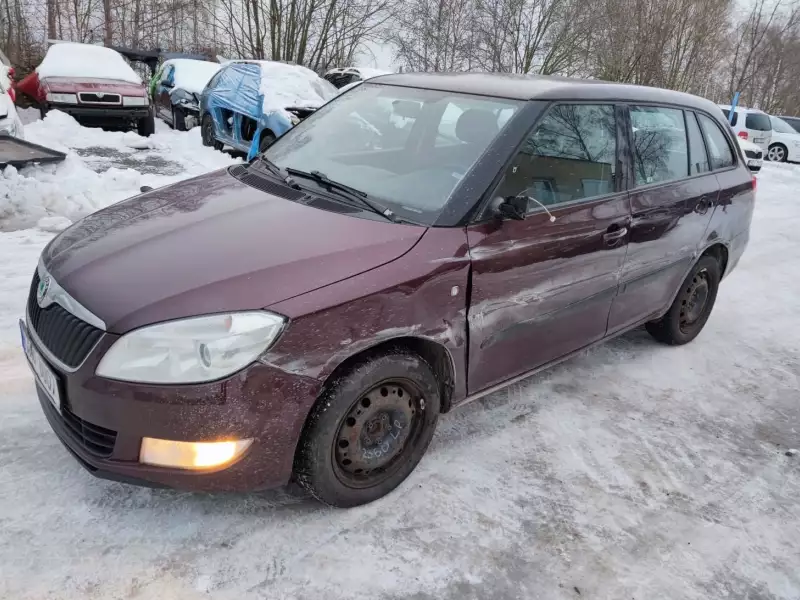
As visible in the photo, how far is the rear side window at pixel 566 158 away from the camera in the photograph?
299 cm

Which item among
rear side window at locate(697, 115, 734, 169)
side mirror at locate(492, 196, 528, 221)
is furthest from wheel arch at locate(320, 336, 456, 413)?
rear side window at locate(697, 115, 734, 169)

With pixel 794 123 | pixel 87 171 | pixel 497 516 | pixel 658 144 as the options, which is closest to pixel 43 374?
pixel 497 516

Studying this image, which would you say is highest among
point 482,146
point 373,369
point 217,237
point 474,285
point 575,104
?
point 575,104

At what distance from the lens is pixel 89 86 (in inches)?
432

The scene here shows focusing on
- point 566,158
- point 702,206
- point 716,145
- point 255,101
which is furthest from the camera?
point 255,101

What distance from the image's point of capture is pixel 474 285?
2777mm

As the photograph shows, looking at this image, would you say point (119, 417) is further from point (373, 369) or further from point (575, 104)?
point (575, 104)

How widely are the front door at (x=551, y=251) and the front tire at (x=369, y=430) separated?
1.13 feet

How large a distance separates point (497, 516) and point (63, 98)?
11058mm

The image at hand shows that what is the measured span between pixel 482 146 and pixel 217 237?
130 cm

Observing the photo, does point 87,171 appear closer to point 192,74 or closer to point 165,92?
point 165,92

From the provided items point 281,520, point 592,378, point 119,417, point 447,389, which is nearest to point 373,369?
point 447,389

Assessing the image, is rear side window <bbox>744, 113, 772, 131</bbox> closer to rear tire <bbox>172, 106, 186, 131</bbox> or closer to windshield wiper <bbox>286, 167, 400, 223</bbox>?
rear tire <bbox>172, 106, 186, 131</bbox>

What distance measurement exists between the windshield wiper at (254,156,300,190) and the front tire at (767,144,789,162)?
20.8 m
